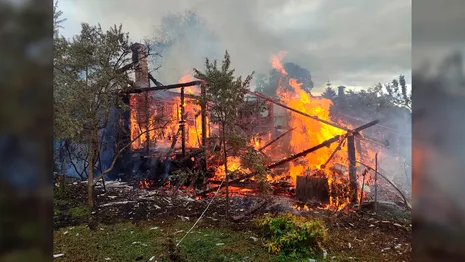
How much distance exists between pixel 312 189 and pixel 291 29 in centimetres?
417

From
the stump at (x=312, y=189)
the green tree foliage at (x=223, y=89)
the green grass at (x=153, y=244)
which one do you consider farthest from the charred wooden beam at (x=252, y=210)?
the green tree foliage at (x=223, y=89)

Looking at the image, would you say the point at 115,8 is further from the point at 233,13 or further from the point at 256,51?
the point at 256,51

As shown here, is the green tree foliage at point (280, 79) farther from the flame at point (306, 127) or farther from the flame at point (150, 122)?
the flame at point (150, 122)

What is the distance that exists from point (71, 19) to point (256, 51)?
4.92 metres

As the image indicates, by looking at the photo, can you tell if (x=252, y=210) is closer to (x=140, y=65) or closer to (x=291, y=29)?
(x=291, y=29)

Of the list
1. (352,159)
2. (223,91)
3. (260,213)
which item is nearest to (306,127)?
(352,159)

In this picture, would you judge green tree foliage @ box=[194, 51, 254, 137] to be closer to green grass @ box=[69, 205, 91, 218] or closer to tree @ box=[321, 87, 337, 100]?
tree @ box=[321, 87, 337, 100]

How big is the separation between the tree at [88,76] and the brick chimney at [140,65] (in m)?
1.05

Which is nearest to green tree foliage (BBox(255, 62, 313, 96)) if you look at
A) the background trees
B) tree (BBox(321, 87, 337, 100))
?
tree (BBox(321, 87, 337, 100))

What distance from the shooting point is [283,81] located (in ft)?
27.4

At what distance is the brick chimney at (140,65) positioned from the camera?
7.53 metres

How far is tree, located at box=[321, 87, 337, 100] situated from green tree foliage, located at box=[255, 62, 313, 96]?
0.41 m

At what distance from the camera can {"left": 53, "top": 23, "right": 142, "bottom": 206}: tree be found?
5.71m
